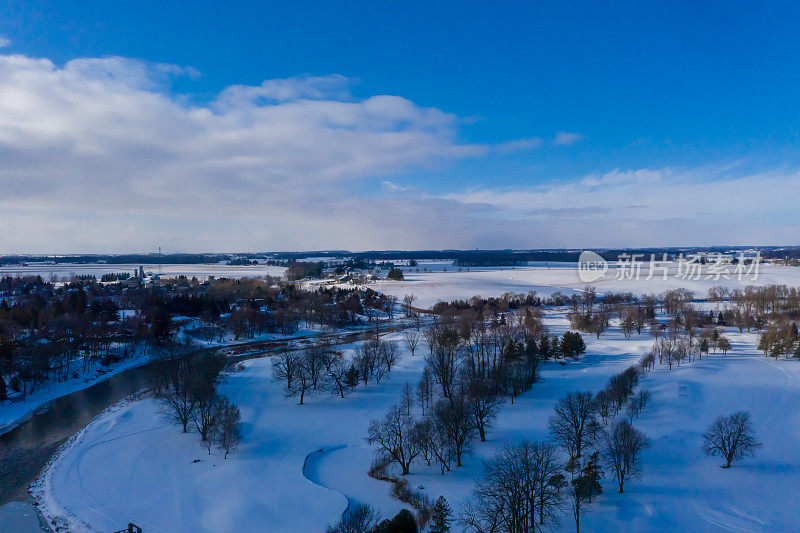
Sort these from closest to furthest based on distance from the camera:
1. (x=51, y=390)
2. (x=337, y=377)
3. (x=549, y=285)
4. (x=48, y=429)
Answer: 1. (x=48, y=429)
2. (x=337, y=377)
3. (x=51, y=390)
4. (x=549, y=285)

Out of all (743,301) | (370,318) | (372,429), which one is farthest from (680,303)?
(372,429)

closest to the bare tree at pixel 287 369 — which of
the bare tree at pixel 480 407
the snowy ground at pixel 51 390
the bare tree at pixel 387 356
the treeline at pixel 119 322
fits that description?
the bare tree at pixel 387 356

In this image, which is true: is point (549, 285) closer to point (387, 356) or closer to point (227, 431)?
point (387, 356)

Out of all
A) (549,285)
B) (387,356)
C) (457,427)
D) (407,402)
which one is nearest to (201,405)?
(407,402)

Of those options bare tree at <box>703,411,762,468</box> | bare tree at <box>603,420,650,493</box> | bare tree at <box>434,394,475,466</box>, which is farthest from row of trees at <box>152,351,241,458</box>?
bare tree at <box>703,411,762,468</box>

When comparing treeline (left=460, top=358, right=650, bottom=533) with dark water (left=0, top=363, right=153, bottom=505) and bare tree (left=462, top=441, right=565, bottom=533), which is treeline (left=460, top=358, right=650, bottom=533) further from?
dark water (left=0, top=363, right=153, bottom=505)

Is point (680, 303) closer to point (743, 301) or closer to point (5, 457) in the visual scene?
point (743, 301)
